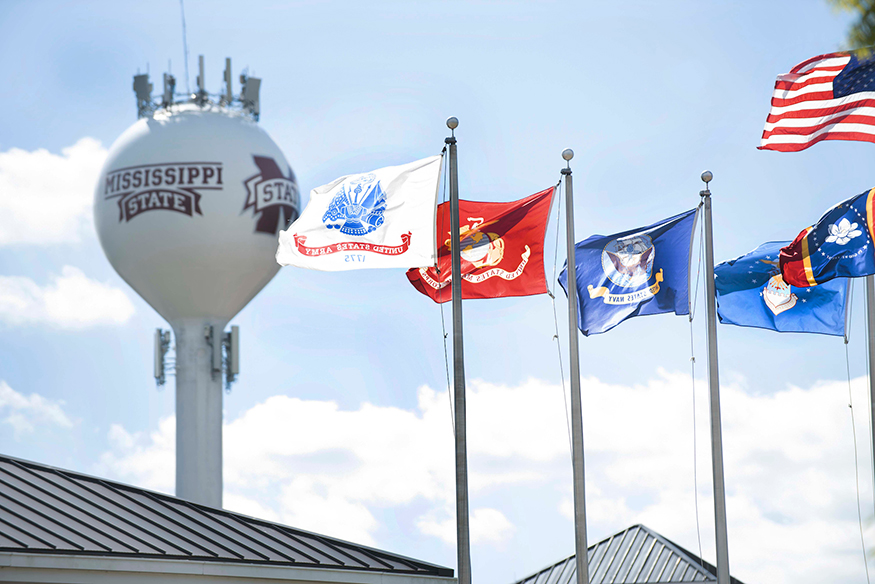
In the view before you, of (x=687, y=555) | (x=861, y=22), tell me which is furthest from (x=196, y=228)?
(x=861, y=22)

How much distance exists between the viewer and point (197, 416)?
38531mm

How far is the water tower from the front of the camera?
3619cm

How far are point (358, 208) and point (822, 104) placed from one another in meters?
7.52

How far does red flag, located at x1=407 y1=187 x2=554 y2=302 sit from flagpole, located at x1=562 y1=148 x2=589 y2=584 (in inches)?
31.9

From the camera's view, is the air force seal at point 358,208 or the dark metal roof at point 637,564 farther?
the dark metal roof at point 637,564

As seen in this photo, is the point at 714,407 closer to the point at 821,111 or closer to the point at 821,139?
the point at 821,139

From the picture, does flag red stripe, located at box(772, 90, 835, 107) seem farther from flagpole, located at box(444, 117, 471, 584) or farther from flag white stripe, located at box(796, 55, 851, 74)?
flagpole, located at box(444, 117, 471, 584)

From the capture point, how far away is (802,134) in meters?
17.0

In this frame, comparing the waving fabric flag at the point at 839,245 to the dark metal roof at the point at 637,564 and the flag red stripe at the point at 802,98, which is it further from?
the dark metal roof at the point at 637,564

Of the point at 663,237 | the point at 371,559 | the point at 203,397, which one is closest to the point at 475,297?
the point at 663,237

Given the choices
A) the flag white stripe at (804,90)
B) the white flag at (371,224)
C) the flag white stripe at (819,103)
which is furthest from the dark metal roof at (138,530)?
the flag white stripe at (804,90)

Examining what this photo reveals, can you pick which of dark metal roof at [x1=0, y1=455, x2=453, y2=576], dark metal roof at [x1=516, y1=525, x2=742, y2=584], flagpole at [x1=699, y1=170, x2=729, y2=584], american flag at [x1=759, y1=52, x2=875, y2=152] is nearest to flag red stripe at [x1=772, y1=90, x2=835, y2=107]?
american flag at [x1=759, y1=52, x2=875, y2=152]

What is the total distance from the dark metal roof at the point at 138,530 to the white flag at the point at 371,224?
15.2 ft

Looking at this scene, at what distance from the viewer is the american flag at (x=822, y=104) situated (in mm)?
16547
